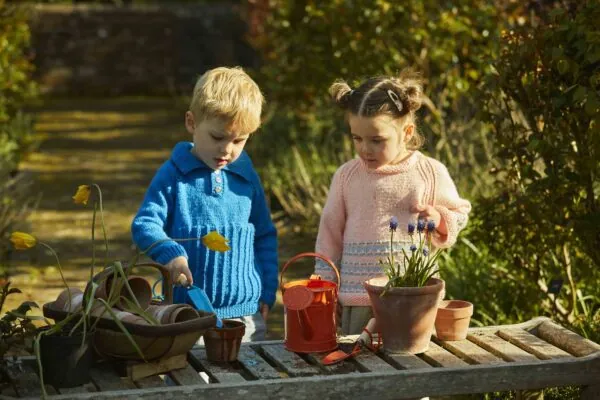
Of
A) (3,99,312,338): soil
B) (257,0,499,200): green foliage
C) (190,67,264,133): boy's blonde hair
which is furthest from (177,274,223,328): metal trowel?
(257,0,499,200): green foliage

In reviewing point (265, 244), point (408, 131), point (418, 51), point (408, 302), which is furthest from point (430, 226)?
point (418, 51)

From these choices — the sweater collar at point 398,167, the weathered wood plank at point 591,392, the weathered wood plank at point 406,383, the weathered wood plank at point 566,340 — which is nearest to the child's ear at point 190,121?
the sweater collar at point 398,167

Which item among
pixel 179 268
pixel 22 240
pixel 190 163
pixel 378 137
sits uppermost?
pixel 378 137

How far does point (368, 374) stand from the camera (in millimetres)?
3660

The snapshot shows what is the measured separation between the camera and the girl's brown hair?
4242mm

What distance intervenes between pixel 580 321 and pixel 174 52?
1153cm

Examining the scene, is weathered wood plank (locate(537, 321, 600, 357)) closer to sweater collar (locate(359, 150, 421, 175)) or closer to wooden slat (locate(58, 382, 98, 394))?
sweater collar (locate(359, 150, 421, 175))

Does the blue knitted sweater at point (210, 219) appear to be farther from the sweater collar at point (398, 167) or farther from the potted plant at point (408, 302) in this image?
the potted plant at point (408, 302)

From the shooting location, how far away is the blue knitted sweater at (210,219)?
171 inches

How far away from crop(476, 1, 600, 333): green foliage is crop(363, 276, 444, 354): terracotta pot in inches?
38.0

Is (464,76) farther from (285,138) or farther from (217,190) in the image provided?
(217,190)

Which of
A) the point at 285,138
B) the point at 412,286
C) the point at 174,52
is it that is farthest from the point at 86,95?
the point at 412,286

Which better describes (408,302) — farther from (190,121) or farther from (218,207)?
(190,121)

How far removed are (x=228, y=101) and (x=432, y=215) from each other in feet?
2.61
